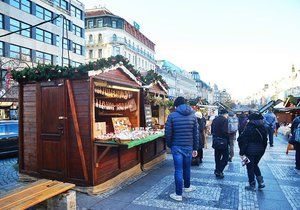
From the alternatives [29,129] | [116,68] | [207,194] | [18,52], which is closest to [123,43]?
[18,52]

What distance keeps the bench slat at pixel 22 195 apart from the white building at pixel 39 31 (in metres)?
22.9

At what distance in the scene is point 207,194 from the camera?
6.20 metres

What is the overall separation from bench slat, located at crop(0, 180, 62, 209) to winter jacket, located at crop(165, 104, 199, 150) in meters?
2.47

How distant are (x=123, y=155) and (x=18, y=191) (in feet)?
11.8

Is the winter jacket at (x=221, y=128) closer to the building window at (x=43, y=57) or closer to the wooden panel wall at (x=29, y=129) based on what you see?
the wooden panel wall at (x=29, y=129)

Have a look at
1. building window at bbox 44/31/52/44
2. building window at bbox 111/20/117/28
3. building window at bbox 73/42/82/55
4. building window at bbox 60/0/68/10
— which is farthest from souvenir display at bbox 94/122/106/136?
building window at bbox 111/20/117/28

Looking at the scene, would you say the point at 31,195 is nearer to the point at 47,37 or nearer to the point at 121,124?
the point at 121,124

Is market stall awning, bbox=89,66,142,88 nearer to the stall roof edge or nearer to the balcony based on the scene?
the stall roof edge

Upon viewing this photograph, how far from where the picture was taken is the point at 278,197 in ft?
19.9

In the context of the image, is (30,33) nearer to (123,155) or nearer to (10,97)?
(10,97)

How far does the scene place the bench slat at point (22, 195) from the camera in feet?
12.6

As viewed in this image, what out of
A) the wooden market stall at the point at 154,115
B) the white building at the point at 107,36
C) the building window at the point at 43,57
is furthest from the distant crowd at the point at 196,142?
the white building at the point at 107,36

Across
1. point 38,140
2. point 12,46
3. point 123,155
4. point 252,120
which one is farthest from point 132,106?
point 12,46

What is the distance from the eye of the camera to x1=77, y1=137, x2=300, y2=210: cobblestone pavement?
555 cm
